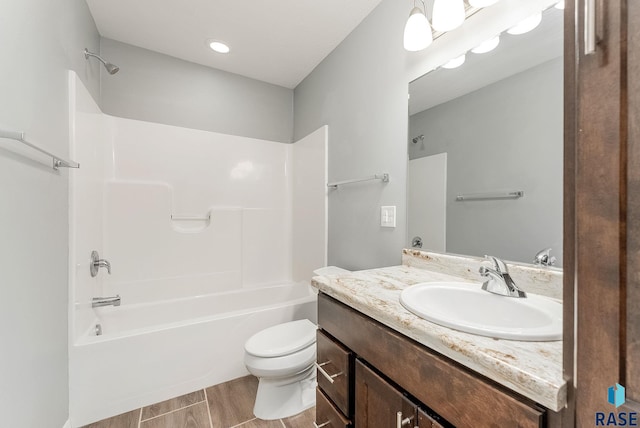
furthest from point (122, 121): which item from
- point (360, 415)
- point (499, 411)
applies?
point (499, 411)

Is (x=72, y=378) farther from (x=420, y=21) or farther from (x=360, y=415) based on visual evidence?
(x=420, y=21)

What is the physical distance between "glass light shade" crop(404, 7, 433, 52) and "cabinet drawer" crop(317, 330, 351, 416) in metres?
1.38

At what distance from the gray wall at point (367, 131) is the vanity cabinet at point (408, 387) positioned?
726 mm

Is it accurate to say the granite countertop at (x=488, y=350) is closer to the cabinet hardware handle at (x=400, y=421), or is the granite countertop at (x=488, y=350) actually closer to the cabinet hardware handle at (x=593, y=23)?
the cabinet hardware handle at (x=400, y=421)

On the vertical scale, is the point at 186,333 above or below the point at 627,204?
below

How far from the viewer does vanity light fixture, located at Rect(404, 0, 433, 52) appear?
3.89 feet

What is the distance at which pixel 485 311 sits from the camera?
0.88 meters

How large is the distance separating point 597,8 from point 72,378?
237 centimetres

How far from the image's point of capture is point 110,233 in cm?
204

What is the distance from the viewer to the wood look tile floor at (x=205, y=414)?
145cm

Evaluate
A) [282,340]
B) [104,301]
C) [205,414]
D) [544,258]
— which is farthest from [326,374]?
[104,301]

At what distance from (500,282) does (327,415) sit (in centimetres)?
82

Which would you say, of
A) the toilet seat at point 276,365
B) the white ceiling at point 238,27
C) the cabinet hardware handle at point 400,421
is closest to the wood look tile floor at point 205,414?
the toilet seat at point 276,365

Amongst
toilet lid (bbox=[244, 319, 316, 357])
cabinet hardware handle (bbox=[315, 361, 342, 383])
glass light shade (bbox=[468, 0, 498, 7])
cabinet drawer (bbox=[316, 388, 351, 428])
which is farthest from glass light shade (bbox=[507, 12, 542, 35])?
toilet lid (bbox=[244, 319, 316, 357])
